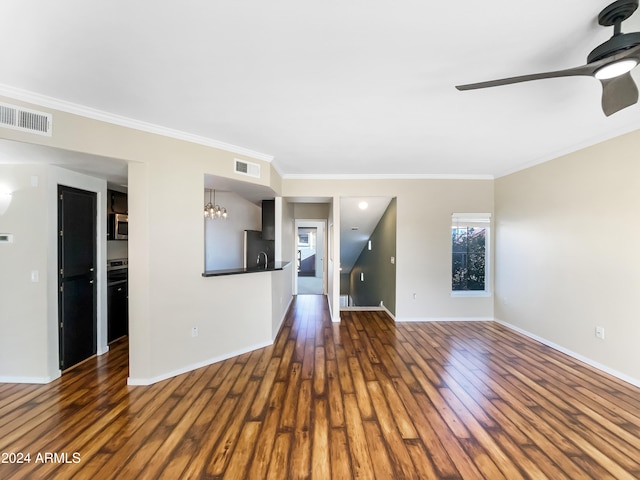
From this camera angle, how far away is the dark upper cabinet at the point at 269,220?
4.22m

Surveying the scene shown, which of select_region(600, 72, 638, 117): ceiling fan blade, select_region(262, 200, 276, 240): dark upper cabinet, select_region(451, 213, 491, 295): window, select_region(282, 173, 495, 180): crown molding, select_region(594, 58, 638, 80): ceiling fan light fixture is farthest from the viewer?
select_region(451, 213, 491, 295): window

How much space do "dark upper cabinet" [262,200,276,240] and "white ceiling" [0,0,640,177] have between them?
1577 millimetres

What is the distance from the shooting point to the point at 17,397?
2.32 m

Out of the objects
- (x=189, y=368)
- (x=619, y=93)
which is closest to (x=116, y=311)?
(x=189, y=368)

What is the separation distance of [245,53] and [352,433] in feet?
8.92

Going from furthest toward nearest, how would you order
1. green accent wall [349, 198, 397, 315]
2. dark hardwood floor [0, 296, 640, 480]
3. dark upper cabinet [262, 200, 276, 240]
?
green accent wall [349, 198, 397, 315] < dark upper cabinet [262, 200, 276, 240] < dark hardwood floor [0, 296, 640, 480]

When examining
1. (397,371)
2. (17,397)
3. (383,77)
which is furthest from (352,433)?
(17,397)

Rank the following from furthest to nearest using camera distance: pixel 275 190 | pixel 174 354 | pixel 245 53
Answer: pixel 275 190 → pixel 174 354 → pixel 245 53

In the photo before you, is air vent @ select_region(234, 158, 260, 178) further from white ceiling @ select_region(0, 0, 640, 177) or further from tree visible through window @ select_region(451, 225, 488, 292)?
tree visible through window @ select_region(451, 225, 488, 292)

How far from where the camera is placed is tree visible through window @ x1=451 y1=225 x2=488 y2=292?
4750 mm

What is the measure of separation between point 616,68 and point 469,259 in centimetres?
385

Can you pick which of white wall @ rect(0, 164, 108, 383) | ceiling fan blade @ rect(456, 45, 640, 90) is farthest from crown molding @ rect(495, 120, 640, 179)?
white wall @ rect(0, 164, 108, 383)

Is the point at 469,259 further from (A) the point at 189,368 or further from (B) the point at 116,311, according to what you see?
(B) the point at 116,311

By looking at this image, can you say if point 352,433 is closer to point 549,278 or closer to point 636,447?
point 636,447
